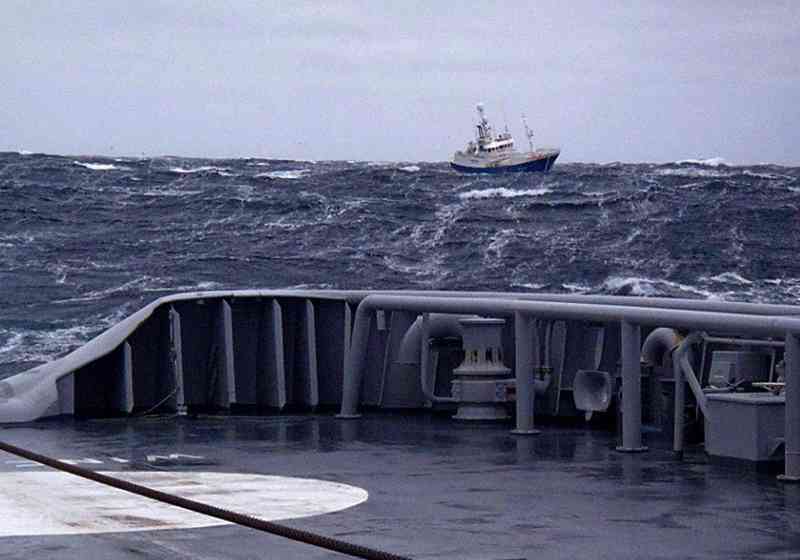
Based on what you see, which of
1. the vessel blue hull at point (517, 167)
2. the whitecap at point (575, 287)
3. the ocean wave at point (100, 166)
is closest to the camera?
the whitecap at point (575, 287)

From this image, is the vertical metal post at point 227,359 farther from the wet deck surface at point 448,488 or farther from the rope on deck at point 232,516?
the rope on deck at point 232,516

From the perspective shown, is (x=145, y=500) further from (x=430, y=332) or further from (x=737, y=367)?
(x=430, y=332)

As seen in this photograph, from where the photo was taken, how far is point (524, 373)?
9.99m

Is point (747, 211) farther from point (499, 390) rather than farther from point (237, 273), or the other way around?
point (499, 390)

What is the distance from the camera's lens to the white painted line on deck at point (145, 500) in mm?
6520

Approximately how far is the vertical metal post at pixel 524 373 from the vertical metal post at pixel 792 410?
96.3 inches

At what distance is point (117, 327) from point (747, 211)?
51546mm

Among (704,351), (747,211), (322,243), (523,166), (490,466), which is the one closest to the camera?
(490,466)

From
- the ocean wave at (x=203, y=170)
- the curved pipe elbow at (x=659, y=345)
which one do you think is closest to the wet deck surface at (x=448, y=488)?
the curved pipe elbow at (x=659, y=345)

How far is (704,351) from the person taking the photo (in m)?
10.1

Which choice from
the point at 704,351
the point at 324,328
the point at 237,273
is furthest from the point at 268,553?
the point at 237,273

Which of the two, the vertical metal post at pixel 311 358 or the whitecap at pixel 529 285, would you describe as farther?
Result: the whitecap at pixel 529 285

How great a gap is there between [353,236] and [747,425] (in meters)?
46.7

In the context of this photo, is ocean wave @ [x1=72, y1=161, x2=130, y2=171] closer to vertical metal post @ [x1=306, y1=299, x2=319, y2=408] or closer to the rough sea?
the rough sea
